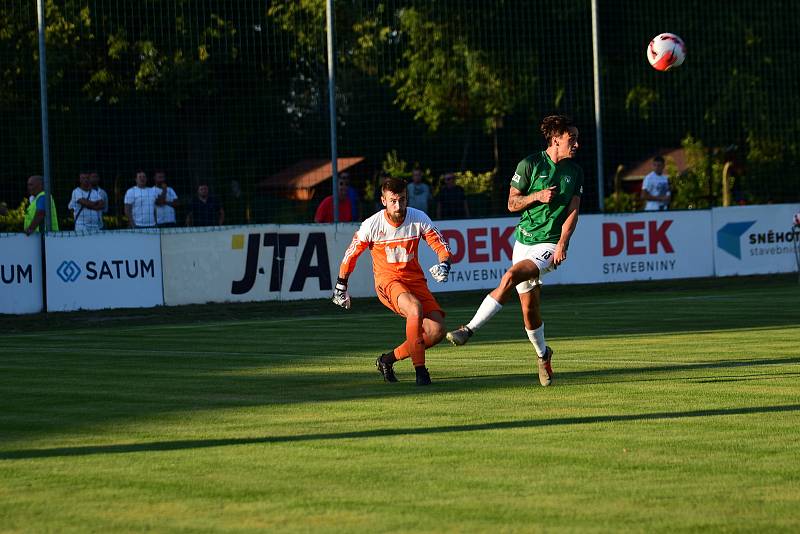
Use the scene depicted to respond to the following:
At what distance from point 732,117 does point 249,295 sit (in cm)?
2240

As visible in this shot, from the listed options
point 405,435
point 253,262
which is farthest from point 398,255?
point 253,262

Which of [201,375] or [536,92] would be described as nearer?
Answer: [201,375]

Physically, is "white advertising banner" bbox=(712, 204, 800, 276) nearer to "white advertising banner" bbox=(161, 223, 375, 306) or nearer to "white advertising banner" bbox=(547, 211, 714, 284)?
"white advertising banner" bbox=(547, 211, 714, 284)

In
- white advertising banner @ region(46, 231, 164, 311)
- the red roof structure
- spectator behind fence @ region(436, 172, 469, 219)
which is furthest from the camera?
the red roof structure

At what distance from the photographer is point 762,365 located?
42.8 ft

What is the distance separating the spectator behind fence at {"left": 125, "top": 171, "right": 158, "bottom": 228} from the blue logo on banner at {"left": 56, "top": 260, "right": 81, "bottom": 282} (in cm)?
202

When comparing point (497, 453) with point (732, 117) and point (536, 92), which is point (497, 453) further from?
point (732, 117)

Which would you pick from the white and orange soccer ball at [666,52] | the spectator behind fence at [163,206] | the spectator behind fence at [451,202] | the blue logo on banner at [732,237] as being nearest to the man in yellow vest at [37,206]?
the spectator behind fence at [163,206]

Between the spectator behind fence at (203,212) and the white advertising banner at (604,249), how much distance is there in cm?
397

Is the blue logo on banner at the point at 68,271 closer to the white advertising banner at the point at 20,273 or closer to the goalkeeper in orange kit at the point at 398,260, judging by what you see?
the white advertising banner at the point at 20,273

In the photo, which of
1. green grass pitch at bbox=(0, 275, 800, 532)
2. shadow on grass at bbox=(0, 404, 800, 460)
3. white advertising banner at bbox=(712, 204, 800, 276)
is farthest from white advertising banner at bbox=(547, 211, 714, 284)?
shadow on grass at bbox=(0, 404, 800, 460)

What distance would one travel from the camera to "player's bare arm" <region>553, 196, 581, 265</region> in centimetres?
1196

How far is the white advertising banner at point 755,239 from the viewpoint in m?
27.7

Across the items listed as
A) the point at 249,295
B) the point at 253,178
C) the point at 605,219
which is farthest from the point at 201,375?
the point at 253,178
